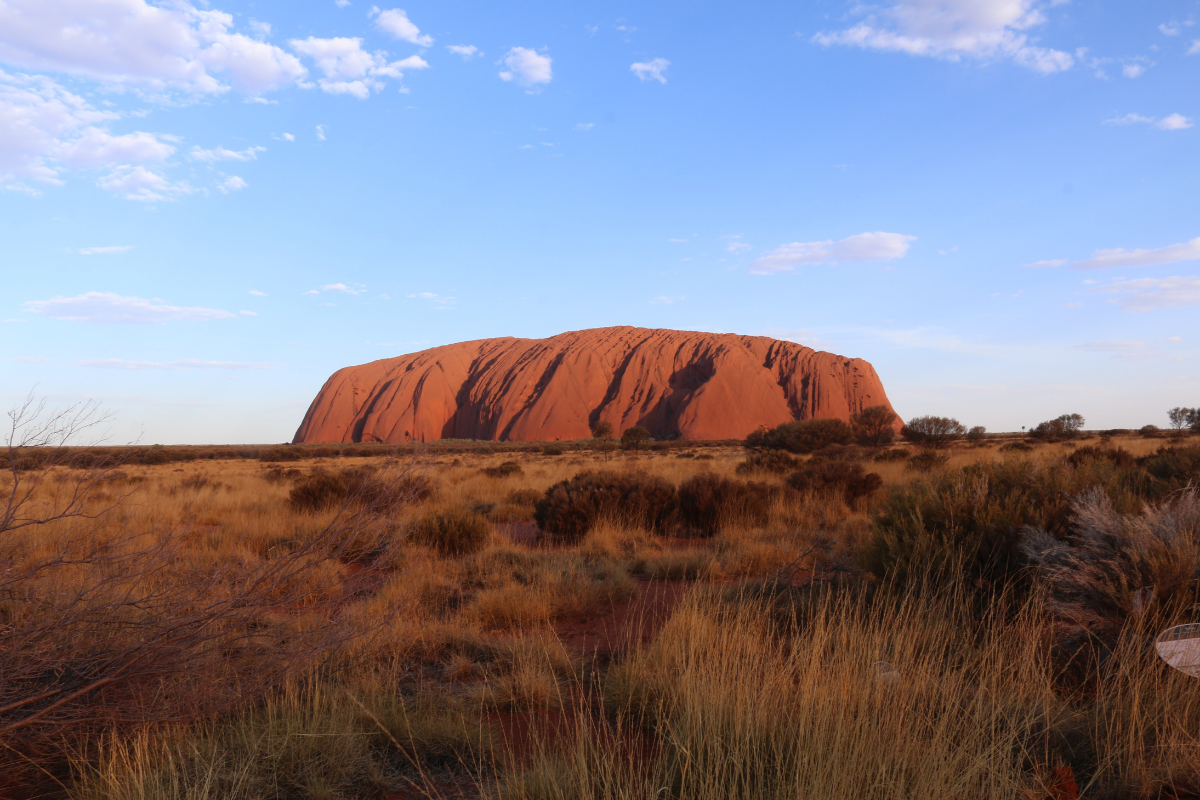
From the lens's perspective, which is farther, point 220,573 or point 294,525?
point 294,525

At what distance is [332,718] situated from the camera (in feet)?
9.98

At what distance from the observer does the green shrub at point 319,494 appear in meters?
11.6

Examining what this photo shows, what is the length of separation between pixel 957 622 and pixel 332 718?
4.01 metres

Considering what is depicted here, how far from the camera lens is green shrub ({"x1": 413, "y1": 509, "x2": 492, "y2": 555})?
8633mm

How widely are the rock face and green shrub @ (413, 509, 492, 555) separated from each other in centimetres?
5537

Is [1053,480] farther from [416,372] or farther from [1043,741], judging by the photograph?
[416,372]

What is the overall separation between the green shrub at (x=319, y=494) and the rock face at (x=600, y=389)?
5306 cm

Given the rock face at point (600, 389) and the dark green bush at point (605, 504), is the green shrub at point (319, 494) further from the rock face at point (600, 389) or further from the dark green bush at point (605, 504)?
the rock face at point (600, 389)

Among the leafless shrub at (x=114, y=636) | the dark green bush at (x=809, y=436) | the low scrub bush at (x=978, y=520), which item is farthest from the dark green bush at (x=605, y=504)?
the dark green bush at (x=809, y=436)

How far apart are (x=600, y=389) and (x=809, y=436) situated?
4512 cm

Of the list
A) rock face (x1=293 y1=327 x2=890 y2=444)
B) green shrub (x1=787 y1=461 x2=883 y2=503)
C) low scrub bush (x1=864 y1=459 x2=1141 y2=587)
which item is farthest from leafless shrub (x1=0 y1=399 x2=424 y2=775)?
rock face (x1=293 y1=327 x2=890 y2=444)

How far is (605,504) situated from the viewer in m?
10.6

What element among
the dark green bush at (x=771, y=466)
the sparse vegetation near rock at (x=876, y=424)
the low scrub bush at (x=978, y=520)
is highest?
the sparse vegetation near rock at (x=876, y=424)

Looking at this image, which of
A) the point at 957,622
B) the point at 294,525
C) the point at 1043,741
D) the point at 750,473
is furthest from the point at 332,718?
the point at 750,473
